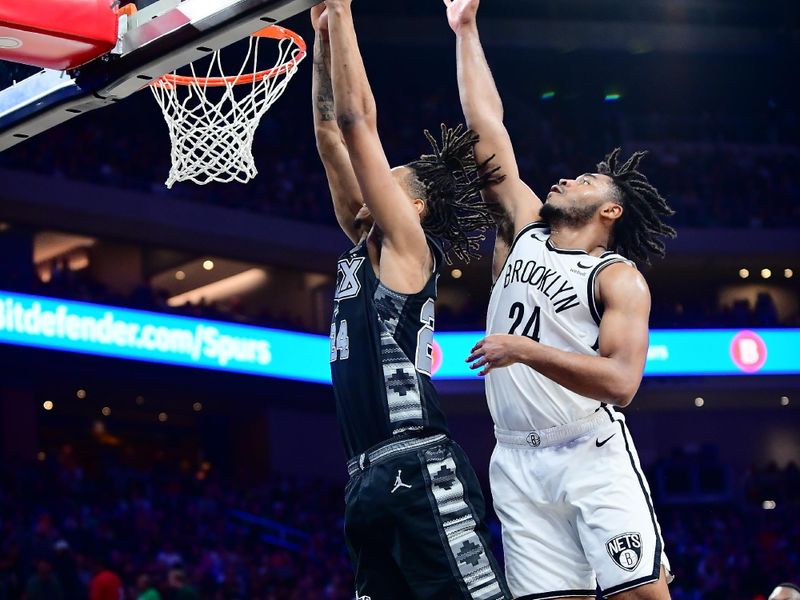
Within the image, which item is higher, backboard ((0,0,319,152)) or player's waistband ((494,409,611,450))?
backboard ((0,0,319,152))

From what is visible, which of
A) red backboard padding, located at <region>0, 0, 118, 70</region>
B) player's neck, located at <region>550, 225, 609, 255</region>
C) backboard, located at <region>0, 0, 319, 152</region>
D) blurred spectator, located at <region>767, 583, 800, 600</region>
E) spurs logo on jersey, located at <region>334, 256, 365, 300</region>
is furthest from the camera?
blurred spectator, located at <region>767, 583, 800, 600</region>

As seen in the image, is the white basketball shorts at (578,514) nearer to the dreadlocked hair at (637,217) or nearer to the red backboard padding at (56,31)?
the dreadlocked hair at (637,217)

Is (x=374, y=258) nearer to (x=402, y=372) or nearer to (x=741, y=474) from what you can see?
(x=402, y=372)

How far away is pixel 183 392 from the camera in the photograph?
20.8m

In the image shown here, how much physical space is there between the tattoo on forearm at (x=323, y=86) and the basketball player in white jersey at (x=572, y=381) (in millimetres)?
646

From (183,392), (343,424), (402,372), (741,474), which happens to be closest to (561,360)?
(402,372)

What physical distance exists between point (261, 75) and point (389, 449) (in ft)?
8.11

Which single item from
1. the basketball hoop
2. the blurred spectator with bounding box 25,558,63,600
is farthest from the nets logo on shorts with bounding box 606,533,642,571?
the blurred spectator with bounding box 25,558,63,600

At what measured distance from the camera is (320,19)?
4164mm

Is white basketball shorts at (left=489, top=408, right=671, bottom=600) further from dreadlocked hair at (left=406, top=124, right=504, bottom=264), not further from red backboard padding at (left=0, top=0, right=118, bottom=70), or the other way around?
red backboard padding at (left=0, top=0, right=118, bottom=70)

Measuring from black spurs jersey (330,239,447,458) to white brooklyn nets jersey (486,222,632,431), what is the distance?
50 centimetres

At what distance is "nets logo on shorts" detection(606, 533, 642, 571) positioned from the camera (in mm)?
3891

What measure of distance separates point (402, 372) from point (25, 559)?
414 inches

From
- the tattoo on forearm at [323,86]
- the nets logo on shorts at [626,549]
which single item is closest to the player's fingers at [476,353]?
the nets logo on shorts at [626,549]
